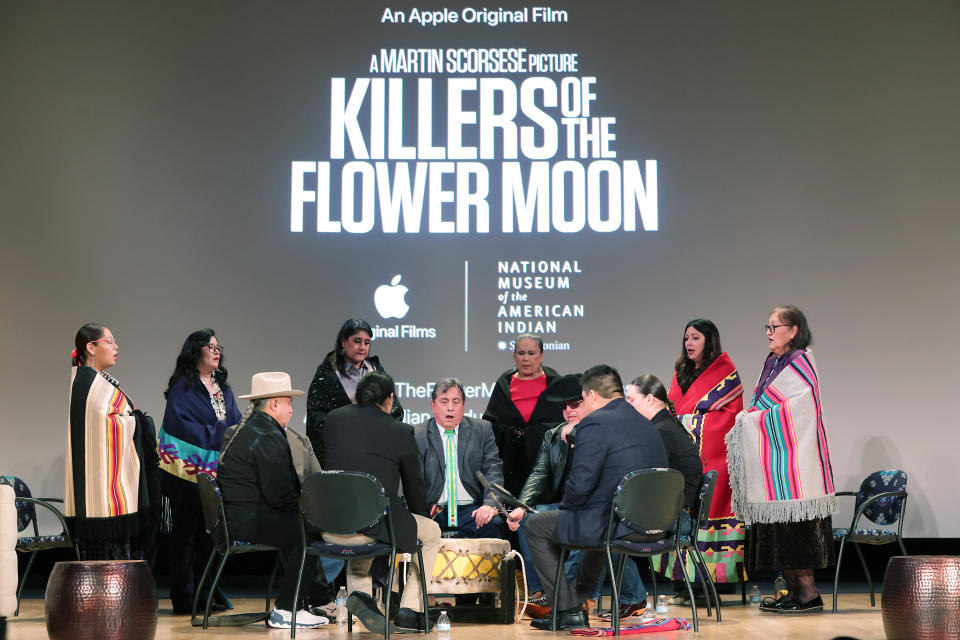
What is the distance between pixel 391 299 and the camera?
6.73 meters

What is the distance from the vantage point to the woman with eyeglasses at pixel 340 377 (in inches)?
233

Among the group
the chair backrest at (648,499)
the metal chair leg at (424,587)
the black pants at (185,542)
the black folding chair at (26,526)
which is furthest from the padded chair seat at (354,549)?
the black folding chair at (26,526)

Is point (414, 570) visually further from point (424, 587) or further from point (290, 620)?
point (290, 620)

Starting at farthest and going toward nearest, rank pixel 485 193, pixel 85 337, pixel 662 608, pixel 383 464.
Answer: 1. pixel 485 193
2. pixel 662 608
3. pixel 85 337
4. pixel 383 464

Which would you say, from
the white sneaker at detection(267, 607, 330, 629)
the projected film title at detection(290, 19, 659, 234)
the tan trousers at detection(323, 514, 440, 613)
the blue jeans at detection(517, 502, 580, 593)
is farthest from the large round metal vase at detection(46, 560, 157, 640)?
the projected film title at detection(290, 19, 659, 234)

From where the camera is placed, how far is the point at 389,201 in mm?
6820

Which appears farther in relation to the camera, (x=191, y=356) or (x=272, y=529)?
(x=191, y=356)

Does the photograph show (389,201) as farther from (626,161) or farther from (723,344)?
(723,344)

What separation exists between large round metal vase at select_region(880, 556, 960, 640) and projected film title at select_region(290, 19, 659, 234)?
3.49 meters

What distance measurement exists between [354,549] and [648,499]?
1.26 metres

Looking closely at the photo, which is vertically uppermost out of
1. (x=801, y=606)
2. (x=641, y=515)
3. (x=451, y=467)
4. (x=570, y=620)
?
(x=451, y=467)

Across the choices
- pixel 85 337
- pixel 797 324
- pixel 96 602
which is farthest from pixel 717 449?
pixel 96 602

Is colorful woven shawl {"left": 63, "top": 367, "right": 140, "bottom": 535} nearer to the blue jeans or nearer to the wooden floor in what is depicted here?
the wooden floor

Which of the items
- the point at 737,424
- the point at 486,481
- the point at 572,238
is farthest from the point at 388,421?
the point at 572,238
